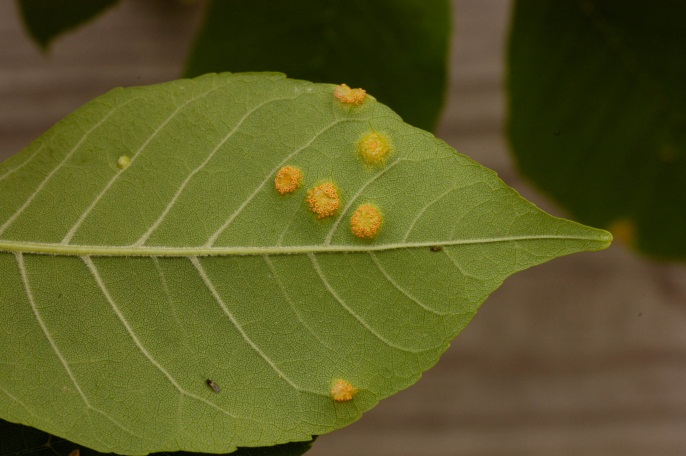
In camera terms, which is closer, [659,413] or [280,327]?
[280,327]

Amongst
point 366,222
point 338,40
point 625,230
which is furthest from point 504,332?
point 366,222

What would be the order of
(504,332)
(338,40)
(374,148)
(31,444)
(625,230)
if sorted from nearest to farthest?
(374,148), (31,444), (338,40), (625,230), (504,332)

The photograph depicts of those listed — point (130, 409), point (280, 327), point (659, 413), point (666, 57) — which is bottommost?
point (659, 413)

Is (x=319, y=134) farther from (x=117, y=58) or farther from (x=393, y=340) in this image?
(x=117, y=58)

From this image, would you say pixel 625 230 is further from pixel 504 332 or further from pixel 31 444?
pixel 31 444

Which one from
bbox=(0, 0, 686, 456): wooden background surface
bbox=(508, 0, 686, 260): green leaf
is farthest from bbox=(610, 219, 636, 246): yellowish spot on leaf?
bbox=(0, 0, 686, 456): wooden background surface

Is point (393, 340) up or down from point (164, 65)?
up

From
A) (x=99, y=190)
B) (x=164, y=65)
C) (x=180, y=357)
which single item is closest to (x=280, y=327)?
(x=180, y=357)
